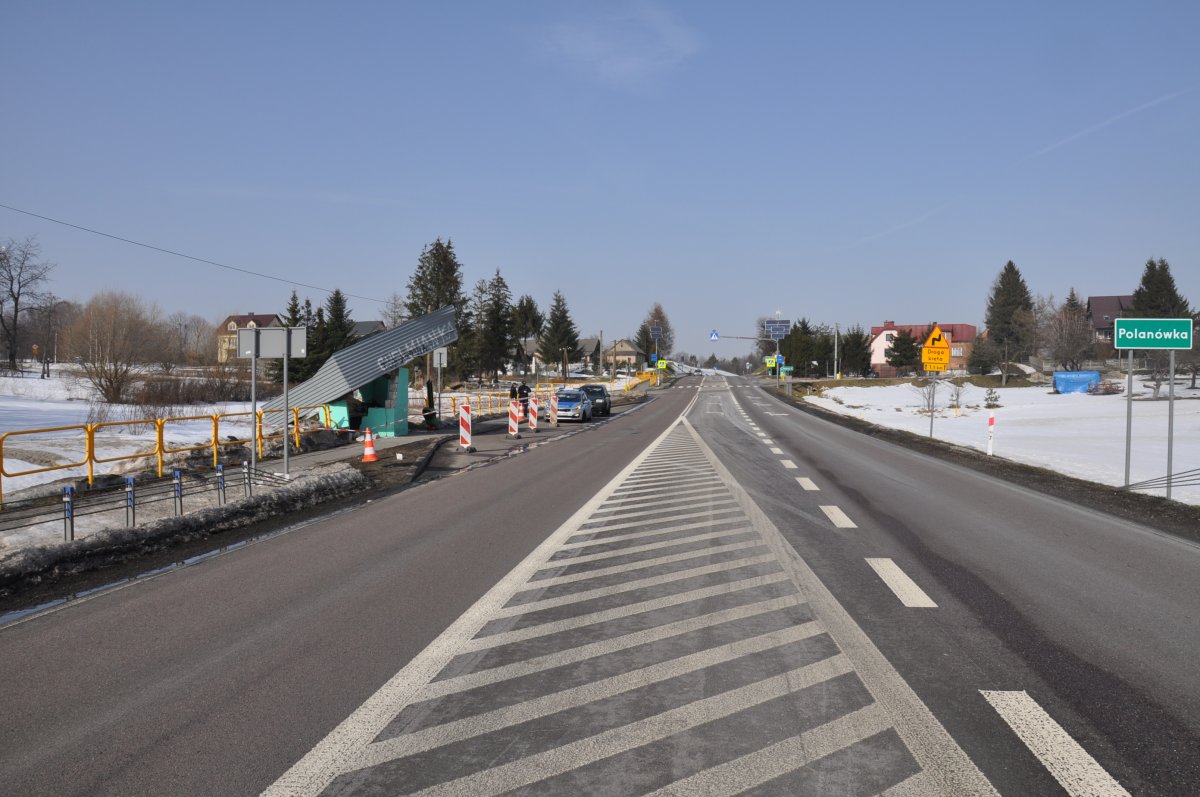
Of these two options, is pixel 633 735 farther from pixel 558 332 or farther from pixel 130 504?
pixel 558 332

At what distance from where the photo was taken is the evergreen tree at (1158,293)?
9118cm

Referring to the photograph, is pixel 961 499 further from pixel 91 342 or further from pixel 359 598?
pixel 91 342

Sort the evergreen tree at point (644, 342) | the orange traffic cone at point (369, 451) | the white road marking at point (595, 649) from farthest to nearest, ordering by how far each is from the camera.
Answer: the evergreen tree at point (644, 342)
the orange traffic cone at point (369, 451)
the white road marking at point (595, 649)

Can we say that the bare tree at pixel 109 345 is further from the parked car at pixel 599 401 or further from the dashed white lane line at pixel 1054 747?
the dashed white lane line at pixel 1054 747

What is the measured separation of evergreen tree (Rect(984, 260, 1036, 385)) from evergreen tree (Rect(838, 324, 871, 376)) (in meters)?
17.4

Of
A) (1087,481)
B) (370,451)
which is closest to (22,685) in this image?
(370,451)

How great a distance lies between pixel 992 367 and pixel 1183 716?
116 metres

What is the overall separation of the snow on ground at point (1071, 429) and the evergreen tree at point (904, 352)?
146ft

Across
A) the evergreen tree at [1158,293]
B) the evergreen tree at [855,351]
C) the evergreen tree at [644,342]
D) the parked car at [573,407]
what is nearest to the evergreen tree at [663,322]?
the evergreen tree at [644,342]

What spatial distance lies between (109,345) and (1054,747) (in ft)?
124

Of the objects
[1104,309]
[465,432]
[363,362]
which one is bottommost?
[465,432]

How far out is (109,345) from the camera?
111 ft

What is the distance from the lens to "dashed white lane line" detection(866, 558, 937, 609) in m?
6.41

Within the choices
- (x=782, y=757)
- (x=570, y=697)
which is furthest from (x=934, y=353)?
(x=782, y=757)
